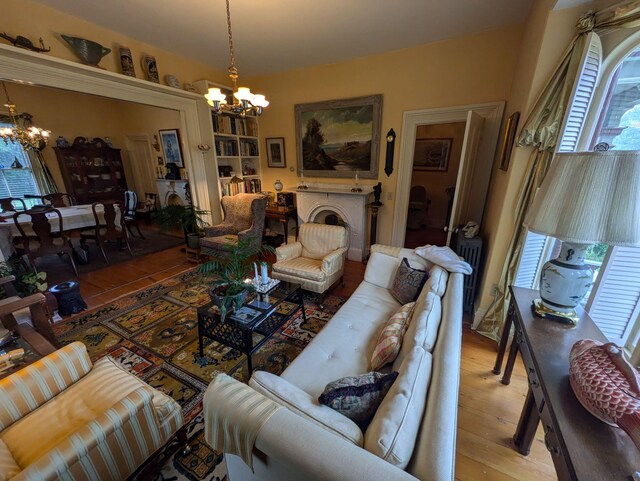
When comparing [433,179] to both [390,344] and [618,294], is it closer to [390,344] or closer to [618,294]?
[618,294]

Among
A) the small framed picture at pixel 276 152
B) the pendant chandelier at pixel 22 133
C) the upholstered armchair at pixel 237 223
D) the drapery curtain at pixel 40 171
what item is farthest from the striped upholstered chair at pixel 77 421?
the drapery curtain at pixel 40 171

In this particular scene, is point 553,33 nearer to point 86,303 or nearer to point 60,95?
point 86,303

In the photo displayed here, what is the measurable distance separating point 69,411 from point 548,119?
325 cm

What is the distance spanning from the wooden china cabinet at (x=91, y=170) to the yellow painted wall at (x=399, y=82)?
4.19 meters

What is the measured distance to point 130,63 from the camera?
2928mm

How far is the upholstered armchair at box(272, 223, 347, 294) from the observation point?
8.66 feet

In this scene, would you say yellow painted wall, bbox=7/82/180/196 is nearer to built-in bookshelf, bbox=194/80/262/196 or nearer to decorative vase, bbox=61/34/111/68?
built-in bookshelf, bbox=194/80/262/196

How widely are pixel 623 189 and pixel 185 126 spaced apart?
14.8 feet

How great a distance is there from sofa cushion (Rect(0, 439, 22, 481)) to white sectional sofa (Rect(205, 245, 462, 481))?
0.75m

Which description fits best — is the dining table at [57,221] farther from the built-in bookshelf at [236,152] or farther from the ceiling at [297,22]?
the ceiling at [297,22]

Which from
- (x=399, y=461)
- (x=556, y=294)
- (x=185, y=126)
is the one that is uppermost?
(x=185, y=126)

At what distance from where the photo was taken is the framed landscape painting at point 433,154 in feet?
17.3

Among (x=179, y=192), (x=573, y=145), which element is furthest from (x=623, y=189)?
(x=179, y=192)

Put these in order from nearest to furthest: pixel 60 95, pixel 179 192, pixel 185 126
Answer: pixel 185 126, pixel 60 95, pixel 179 192
